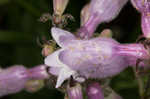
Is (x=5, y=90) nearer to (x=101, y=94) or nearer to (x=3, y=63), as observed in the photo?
(x=101, y=94)

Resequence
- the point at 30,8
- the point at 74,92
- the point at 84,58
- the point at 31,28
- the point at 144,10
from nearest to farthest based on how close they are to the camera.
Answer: the point at 84,58, the point at 74,92, the point at 144,10, the point at 30,8, the point at 31,28

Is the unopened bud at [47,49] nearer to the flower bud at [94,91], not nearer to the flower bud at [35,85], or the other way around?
the flower bud at [94,91]

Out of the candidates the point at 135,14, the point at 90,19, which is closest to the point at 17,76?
the point at 90,19

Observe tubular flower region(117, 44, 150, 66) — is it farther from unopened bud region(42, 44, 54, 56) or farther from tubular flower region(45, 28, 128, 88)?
unopened bud region(42, 44, 54, 56)

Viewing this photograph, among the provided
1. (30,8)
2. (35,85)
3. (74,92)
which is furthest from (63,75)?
(30,8)

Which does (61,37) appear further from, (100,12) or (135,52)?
(100,12)

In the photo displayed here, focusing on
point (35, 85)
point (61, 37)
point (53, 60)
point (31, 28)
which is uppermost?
point (61, 37)
